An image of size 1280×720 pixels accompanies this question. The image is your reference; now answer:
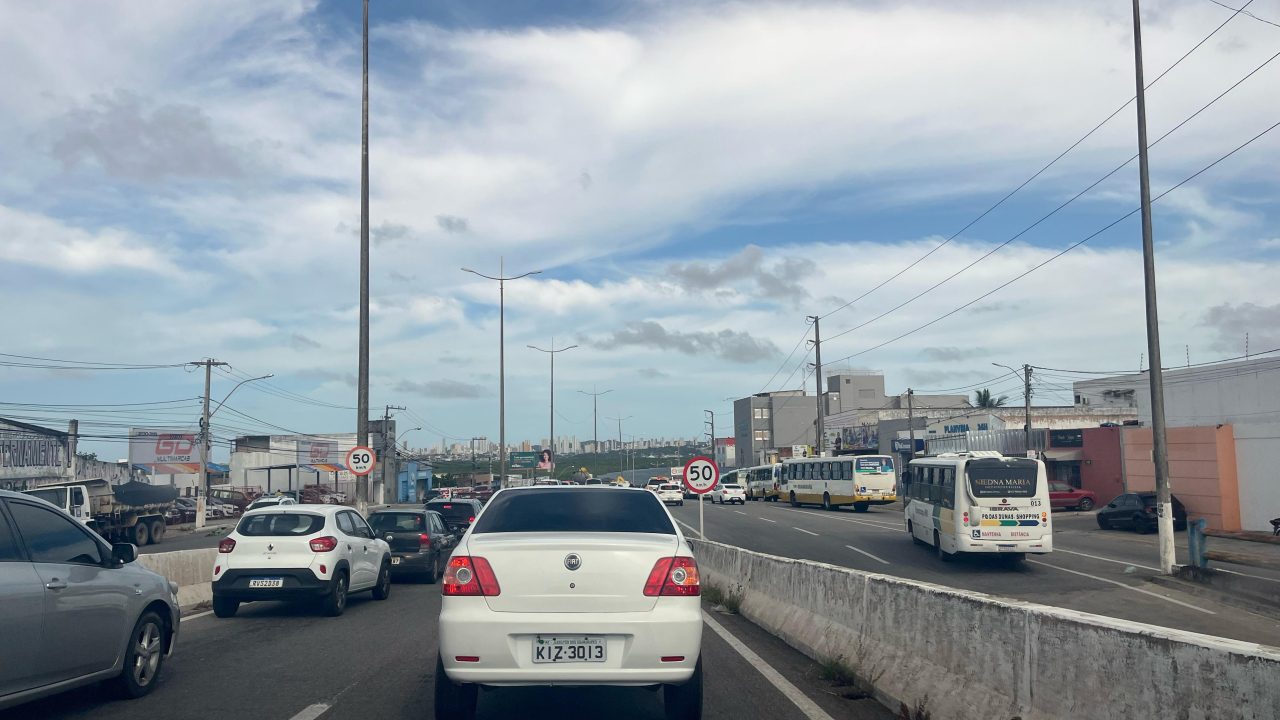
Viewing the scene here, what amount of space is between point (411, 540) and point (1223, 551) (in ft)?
74.0

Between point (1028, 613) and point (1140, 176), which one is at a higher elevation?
point (1140, 176)

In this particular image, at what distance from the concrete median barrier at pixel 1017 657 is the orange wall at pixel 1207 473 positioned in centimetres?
2950

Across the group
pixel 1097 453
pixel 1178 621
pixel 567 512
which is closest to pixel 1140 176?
pixel 1178 621

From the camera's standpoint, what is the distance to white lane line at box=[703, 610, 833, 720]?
24.0ft

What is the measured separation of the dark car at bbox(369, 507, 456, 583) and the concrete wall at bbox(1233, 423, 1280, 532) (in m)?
29.6

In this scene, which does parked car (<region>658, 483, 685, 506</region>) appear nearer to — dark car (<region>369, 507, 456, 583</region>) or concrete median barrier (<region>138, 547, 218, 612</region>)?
dark car (<region>369, 507, 456, 583</region>)

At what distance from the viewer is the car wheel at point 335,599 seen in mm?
13234

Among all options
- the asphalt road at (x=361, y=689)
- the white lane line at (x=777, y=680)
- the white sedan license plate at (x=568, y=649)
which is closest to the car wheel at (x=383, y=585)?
the asphalt road at (x=361, y=689)

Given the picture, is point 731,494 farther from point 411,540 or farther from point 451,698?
point 451,698

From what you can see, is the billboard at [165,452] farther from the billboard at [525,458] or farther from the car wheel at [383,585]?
the car wheel at [383,585]

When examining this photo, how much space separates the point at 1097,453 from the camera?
50.7 meters

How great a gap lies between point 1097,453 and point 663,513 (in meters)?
49.3

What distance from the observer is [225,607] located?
13180 millimetres

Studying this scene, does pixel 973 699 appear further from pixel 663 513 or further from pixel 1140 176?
pixel 1140 176
